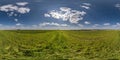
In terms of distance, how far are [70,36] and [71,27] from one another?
0.58 ft

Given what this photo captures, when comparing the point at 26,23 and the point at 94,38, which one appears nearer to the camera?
the point at 26,23

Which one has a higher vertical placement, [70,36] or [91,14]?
[91,14]

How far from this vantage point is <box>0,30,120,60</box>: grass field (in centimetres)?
392

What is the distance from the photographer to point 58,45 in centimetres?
397

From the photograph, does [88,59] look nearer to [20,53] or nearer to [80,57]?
[80,57]

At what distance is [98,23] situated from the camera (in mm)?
3865

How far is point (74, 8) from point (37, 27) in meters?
0.59

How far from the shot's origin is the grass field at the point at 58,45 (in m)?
3.92

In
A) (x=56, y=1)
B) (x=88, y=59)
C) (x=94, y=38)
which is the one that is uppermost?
(x=56, y=1)

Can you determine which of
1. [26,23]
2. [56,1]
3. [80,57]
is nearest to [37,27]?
[26,23]

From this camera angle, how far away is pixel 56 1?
385 cm

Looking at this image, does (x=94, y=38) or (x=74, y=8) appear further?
(x=94, y=38)

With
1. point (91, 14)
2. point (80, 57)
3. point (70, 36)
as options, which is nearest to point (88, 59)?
point (80, 57)

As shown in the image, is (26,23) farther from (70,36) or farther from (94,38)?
(94,38)
